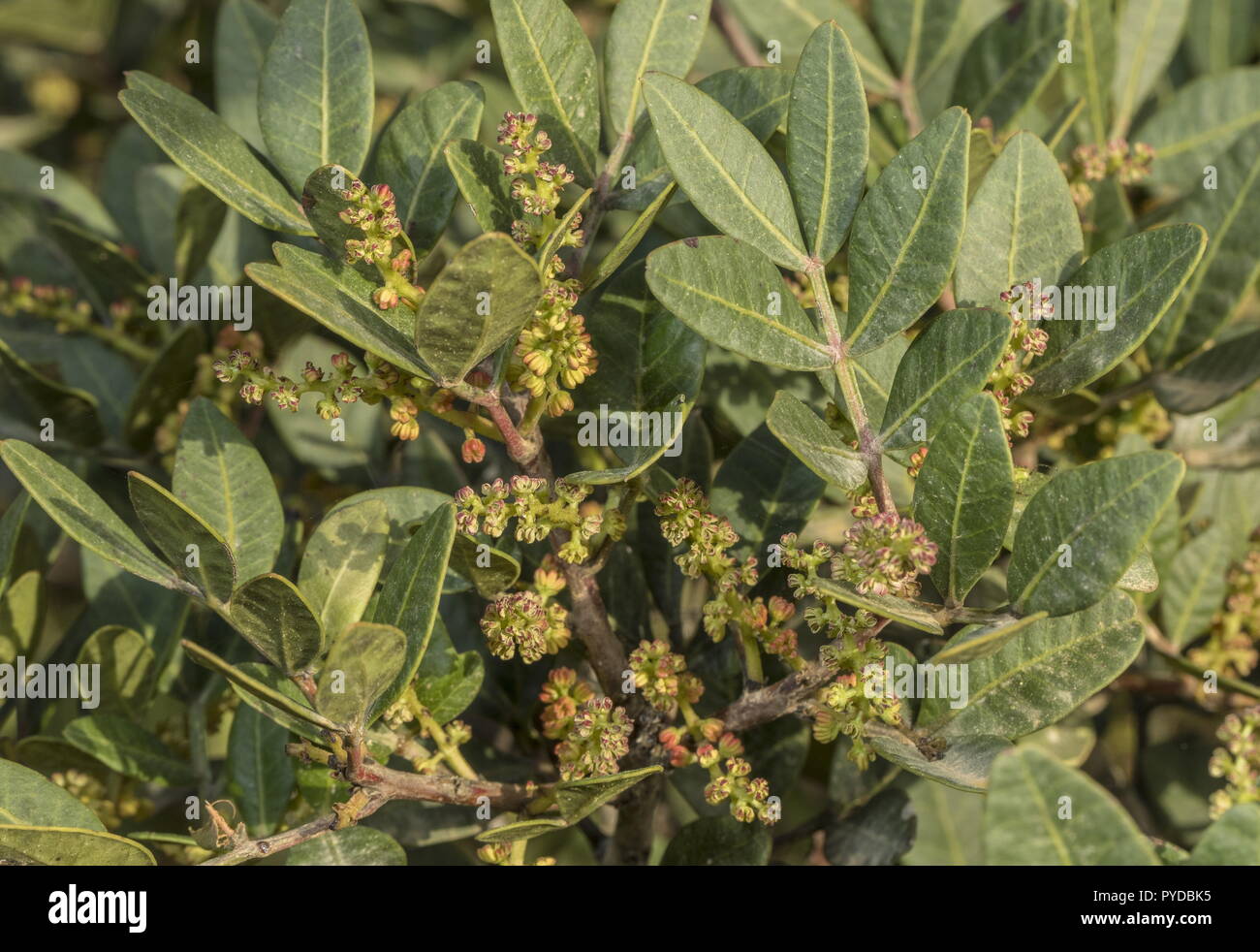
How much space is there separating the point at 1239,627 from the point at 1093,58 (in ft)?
3.12

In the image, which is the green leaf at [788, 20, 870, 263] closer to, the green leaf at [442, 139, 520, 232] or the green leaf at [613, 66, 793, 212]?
the green leaf at [613, 66, 793, 212]

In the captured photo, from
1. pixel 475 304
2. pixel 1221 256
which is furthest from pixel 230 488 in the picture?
pixel 1221 256

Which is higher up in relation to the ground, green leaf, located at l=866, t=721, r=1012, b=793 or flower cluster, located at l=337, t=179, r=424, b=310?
flower cluster, located at l=337, t=179, r=424, b=310

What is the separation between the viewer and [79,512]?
1286 mm

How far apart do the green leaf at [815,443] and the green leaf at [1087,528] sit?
18 cm

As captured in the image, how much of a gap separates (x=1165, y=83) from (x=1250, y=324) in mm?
774

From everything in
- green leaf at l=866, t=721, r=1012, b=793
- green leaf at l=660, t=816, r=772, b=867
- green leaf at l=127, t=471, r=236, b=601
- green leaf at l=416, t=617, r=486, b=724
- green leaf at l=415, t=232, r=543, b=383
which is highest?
green leaf at l=415, t=232, r=543, b=383

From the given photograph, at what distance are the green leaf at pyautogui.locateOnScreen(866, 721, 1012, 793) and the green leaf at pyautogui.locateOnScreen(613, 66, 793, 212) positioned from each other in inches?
26.9

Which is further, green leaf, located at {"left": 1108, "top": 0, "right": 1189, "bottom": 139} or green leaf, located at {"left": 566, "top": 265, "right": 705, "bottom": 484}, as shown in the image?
green leaf, located at {"left": 1108, "top": 0, "right": 1189, "bottom": 139}

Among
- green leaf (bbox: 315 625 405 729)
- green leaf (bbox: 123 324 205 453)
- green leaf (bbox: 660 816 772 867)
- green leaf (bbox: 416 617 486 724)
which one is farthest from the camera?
green leaf (bbox: 123 324 205 453)

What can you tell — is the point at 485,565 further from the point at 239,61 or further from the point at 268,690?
the point at 239,61

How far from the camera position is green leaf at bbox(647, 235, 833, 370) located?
3.81 ft

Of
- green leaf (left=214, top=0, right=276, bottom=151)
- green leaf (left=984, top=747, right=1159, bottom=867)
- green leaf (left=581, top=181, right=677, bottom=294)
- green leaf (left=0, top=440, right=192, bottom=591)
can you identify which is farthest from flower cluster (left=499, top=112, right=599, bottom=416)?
green leaf (left=214, top=0, right=276, bottom=151)

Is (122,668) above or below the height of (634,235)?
below
